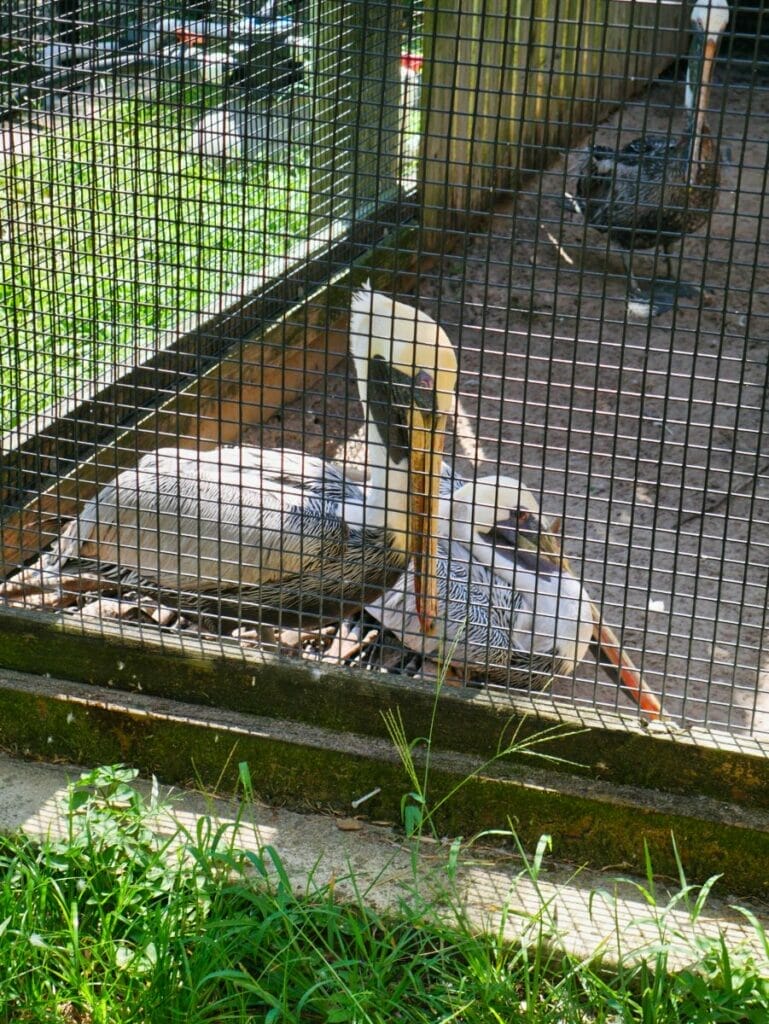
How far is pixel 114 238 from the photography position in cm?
318

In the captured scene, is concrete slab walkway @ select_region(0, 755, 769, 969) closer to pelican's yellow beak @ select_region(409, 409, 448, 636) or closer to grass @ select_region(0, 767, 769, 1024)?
grass @ select_region(0, 767, 769, 1024)

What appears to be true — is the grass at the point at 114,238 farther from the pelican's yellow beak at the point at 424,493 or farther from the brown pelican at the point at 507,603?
the brown pelican at the point at 507,603

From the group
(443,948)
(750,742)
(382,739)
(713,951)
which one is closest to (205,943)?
(443,948)

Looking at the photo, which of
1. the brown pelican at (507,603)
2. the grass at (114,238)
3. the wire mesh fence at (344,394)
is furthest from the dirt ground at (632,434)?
the grass at (114,238)

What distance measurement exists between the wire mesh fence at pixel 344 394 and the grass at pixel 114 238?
4 centimetres

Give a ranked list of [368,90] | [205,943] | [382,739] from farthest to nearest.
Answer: [368,90]
[382,739]
[205,943]

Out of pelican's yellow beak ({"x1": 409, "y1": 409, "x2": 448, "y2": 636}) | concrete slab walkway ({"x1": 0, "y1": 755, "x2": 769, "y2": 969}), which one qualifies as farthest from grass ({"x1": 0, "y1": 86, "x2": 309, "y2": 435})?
concrete slab walkway ({"x1": 0, "y1": 755, "x2": 769, "y2": 969})

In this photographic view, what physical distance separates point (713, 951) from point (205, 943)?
1043mm

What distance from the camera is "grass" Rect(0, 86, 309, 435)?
320 cm

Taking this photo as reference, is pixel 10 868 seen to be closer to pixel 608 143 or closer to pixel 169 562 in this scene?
pixel 169 562

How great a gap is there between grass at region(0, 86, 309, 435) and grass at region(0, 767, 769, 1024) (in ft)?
4.33

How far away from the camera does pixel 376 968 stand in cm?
262

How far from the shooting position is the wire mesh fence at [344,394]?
3.10 metres

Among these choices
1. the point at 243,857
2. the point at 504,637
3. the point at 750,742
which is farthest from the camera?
the point at 504,637
